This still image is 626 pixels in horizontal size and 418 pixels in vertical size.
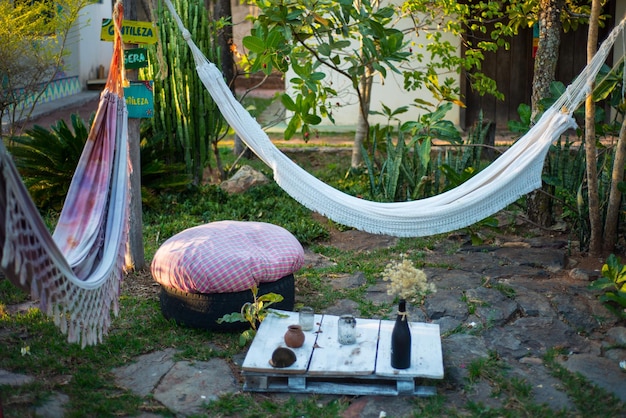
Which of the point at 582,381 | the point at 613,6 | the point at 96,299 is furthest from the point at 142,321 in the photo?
the point at 613,6

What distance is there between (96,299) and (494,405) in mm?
1760

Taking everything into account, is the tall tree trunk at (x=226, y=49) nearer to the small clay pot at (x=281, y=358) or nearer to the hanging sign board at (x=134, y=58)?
the hanging sign board at (x=134, y=58)

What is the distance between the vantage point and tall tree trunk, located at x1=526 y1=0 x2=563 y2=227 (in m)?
5.61

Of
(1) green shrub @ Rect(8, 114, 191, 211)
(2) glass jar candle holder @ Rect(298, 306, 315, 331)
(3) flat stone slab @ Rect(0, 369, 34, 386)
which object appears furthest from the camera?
(1) green shrub @ Rect(8, 114, 191, 211)

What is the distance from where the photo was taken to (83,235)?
3.70 meters

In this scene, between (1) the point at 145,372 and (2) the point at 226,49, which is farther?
(2) the point at 226,49

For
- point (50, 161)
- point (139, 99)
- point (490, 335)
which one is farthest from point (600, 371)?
point (50, 161)

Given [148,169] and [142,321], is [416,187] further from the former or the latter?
[142,321]

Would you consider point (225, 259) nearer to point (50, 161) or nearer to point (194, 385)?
point (194, 385)

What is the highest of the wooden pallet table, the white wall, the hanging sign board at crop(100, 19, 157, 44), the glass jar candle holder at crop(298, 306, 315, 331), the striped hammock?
the hanging sign board at crop(100, 19, 157, 44)

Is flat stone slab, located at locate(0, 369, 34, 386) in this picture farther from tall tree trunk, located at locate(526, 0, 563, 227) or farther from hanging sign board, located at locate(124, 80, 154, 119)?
tall tree trunk, located at locate(526, 0, 563, 227)

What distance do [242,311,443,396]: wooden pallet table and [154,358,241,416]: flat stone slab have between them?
0.15 meters

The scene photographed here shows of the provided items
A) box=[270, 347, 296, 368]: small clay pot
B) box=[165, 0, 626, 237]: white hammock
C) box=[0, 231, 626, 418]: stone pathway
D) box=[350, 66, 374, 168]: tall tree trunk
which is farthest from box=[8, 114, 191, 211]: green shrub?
box=[270, 347, 296, 368]: small clay pot

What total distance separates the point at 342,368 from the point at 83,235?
53.9 inches
